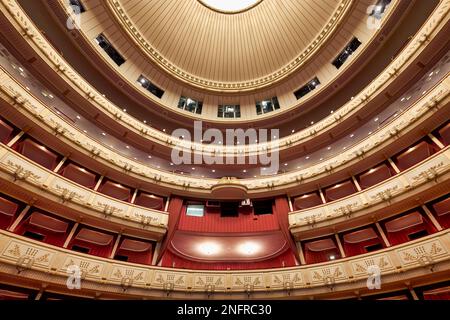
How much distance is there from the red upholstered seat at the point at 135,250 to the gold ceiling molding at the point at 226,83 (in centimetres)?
1254

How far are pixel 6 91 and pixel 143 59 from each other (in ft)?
33.1

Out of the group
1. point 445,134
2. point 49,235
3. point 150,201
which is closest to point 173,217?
point 150,201

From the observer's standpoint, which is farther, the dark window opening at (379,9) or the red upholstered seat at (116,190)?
Result: the dark window opening at (379,9)

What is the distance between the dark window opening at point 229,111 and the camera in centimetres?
2077

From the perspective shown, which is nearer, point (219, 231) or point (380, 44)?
point (219, 231)

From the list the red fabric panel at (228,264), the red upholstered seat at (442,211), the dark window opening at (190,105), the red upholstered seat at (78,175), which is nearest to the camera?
the red upholstered seat at (442,211)

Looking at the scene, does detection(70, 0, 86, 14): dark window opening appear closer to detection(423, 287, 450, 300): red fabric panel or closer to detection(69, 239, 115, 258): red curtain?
detection(69, 239, 115, 258): red curtain

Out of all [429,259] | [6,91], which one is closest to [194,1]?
[6,91]

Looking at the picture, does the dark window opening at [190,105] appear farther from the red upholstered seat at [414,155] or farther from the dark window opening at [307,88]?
the red upholstered seat at [414,155]

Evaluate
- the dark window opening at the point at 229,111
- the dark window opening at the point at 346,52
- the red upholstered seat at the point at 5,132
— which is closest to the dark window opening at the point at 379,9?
the dark window opening at the point at 346,52

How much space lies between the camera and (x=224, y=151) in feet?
57.6
